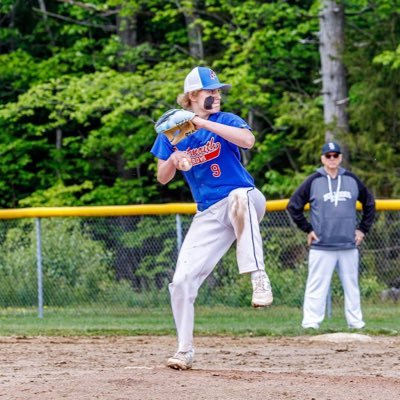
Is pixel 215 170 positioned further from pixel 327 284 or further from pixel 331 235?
pixel 327 284

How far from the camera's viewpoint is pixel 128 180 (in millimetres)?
25641

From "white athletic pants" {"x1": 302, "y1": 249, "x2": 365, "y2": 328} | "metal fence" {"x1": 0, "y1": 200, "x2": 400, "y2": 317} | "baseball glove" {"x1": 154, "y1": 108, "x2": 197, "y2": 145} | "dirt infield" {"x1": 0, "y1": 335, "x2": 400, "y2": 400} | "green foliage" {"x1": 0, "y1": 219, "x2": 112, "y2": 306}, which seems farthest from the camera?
"green foliage" {"x1": 0, "y1": 219, "x2": 112, "y2": 306}

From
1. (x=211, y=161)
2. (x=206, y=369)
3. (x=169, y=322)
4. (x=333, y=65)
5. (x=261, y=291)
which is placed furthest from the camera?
(x=333, y=65)

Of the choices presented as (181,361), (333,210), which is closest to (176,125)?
(181,361)

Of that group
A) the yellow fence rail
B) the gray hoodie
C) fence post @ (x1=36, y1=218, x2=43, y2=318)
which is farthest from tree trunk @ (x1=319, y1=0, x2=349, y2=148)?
the gray hoodie

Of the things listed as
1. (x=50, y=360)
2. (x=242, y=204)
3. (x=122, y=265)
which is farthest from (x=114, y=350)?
(x=122, y=265)

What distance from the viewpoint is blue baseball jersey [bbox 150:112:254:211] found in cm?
813

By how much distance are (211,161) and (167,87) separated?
13.8m

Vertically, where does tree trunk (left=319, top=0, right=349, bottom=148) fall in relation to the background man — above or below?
above

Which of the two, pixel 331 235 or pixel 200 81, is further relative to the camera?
pixel 331 235

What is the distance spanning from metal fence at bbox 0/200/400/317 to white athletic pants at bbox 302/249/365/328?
2.02m

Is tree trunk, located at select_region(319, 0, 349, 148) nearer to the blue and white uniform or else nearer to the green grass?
the green grass

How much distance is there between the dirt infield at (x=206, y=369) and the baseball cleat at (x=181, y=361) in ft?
0.30

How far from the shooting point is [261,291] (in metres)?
8.00
